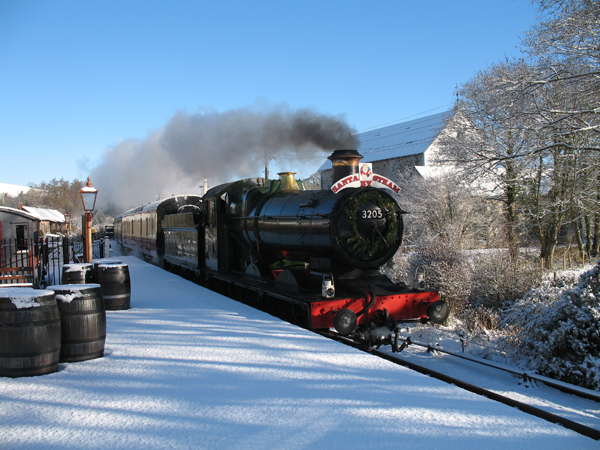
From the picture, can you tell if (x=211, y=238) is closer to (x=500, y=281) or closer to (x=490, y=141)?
(x=500, y=281)

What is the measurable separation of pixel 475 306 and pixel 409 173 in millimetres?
18032

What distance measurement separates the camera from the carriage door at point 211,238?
34.2 ft

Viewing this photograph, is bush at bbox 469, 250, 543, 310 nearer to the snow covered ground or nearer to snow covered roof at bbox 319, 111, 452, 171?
the snow covered ground

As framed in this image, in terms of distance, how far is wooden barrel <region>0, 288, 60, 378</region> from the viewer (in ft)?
13.6

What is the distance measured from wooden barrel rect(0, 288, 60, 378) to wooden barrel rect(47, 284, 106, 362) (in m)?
0.37

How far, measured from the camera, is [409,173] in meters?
29.9

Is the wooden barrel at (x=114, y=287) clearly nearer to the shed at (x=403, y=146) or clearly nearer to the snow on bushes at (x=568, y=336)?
the snow on bushes at (x=568, y=336)

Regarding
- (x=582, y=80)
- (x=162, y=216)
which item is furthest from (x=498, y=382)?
(x=162, y=216)

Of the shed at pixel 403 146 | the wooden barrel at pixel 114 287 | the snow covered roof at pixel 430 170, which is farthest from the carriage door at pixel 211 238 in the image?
the shed at pixel 403 146

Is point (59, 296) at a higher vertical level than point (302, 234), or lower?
lower

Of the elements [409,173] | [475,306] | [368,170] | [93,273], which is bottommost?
[475,306]

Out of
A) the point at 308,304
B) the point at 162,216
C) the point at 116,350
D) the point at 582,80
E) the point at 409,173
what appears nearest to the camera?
the point at 116,350

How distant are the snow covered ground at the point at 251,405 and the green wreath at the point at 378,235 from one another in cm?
205

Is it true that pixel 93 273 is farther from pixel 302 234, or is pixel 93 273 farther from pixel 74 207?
pixel 74 207
